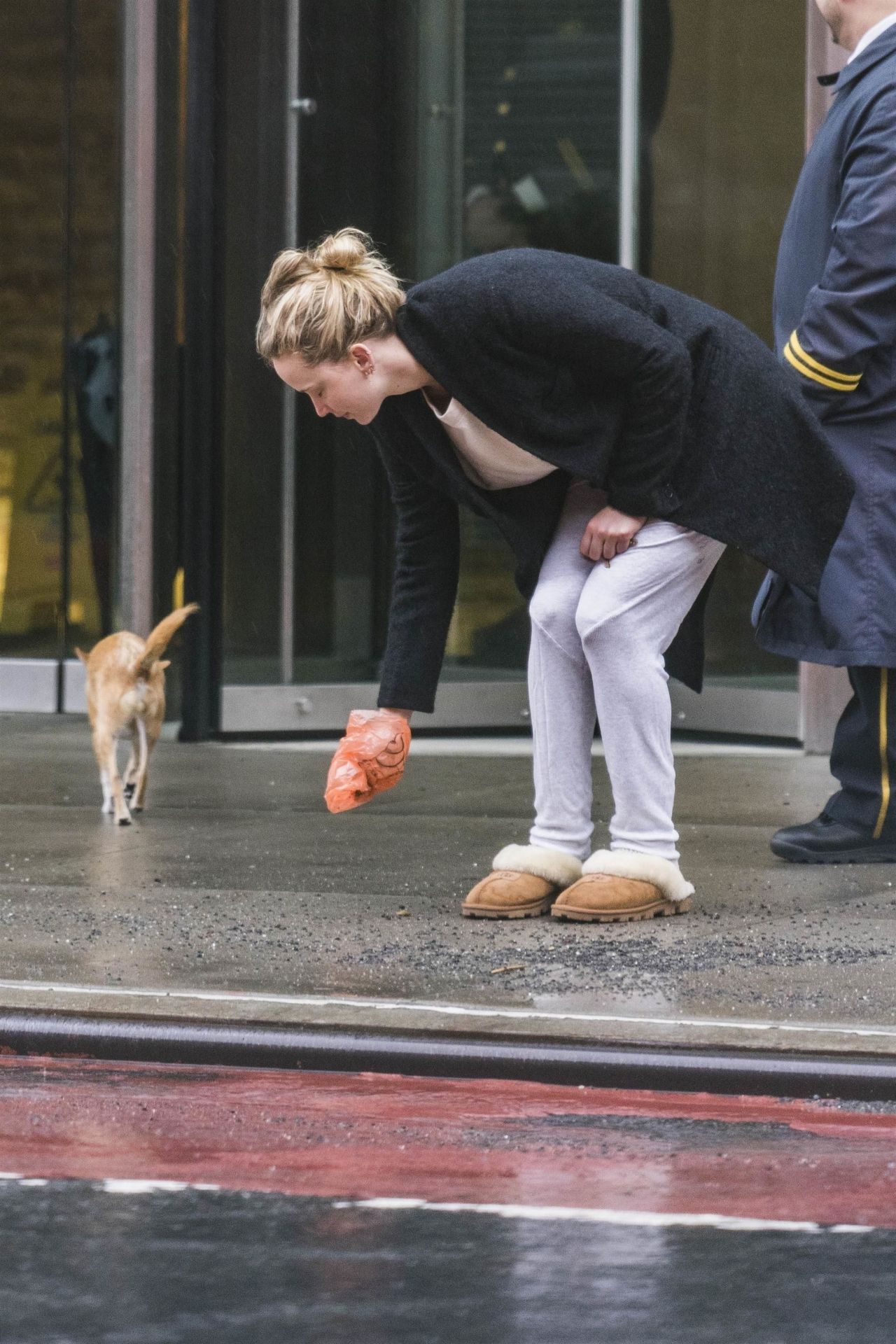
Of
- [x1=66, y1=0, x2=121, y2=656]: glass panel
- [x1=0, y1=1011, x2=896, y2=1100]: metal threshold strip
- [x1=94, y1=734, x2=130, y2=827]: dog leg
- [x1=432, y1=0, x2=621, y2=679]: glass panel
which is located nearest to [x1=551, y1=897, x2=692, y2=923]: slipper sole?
[x1=0, y1=1011, x2=896, y2=1100]: metal threshold strip

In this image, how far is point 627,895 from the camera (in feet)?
16.2

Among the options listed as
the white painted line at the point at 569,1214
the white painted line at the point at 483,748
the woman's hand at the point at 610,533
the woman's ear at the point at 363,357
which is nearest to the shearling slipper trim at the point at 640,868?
the woman's hand at the point at 610,533

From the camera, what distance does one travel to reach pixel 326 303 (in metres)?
4.50

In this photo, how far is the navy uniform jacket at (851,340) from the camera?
215 inches

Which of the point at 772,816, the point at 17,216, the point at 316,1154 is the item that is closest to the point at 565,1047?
the point at 316,1154

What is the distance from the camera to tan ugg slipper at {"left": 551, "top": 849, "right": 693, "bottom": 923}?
4910 millimetres

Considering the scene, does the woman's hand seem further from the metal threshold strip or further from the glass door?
the glass door

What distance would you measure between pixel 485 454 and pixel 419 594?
47 cm

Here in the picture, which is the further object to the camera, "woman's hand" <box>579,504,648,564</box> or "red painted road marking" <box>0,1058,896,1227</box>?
"woman's hand" <box>579,504,648,564</box>

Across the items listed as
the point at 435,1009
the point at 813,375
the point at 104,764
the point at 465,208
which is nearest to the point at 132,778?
the point at 104,764

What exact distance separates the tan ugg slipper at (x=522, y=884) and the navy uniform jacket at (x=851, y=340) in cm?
106

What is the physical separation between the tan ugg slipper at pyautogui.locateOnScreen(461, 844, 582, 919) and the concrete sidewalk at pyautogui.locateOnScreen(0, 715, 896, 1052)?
0.08m

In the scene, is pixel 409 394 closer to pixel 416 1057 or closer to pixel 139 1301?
pixel 416 1057

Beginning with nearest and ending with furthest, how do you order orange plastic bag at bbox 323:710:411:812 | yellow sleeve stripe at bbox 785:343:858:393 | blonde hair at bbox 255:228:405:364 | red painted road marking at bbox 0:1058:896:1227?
red painted road marking at bbox 0:1058:896:1227 → blonde hair at bbox 255:228:405:364 → orange plastic bag at bbox 323:710:411:812 → yellow sleeve stripe at bbox 785:343:858:393
